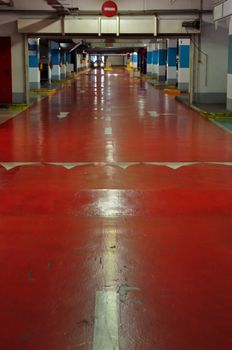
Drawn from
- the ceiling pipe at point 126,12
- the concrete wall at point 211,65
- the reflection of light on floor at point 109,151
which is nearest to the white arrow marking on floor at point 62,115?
the ceiling pipe at point 126,12

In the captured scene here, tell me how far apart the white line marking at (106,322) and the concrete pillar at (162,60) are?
3508cm

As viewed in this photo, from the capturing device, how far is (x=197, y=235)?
545 centimetres

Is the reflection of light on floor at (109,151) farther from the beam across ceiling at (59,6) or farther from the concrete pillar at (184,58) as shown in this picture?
the concrete pillar at (184,58)

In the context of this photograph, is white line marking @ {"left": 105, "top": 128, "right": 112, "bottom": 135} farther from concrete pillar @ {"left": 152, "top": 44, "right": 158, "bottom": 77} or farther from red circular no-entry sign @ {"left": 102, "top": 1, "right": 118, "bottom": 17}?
concrete pillar @ {"left": 152, "top": 44, "right": 158, "bottom": 77}

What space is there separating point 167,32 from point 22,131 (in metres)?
7.77

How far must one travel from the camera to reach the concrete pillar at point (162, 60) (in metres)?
38.1

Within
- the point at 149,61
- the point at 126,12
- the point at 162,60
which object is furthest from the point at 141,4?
the point at 149,61

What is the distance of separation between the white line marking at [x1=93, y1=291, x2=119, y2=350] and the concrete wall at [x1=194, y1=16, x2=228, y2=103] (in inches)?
632

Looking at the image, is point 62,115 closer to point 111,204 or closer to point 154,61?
point 111,204

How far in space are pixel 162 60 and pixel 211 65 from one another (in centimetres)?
1945

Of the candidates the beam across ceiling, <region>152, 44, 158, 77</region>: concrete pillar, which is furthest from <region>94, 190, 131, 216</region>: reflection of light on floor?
<region>152, 44, 158, 77</region>: concrete pillar

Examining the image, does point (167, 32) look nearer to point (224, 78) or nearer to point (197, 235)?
point (224, 78)

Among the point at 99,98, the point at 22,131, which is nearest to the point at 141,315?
the point at 22,131

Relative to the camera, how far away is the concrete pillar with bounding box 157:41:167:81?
38.1 meters
